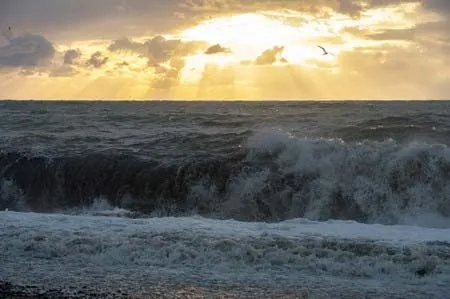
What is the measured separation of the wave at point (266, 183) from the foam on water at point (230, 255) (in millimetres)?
4367

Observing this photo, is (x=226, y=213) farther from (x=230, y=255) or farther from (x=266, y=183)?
(x=230, y=255)

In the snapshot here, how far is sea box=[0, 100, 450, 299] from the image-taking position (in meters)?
7.48

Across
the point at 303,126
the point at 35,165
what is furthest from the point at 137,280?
the point at 303,126

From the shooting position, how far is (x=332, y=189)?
15953mm

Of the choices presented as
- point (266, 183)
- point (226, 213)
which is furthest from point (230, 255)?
point (266, 183)

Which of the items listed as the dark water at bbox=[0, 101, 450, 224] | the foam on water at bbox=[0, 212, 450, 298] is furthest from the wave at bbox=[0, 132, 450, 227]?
the foam on water at bbox=[0, 212, 450, 298]

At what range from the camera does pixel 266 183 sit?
55.6 feet

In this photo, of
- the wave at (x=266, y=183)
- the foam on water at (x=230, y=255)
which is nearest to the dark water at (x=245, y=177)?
the wave at (x=266, y=183)

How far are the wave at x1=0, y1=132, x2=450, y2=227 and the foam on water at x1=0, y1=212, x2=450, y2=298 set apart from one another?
4367 mm

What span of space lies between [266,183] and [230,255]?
28.0ft

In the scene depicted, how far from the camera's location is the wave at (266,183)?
15211 millimetres

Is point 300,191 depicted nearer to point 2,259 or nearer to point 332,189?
point 332,189

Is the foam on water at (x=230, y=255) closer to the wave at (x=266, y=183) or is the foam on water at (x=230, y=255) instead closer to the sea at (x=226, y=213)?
the sea at (x=226, y=213)

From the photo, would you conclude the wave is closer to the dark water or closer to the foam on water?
the dark water
